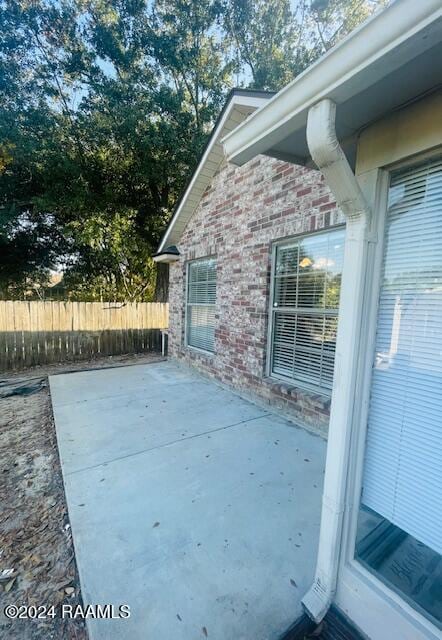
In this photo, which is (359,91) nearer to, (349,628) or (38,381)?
(349,628)

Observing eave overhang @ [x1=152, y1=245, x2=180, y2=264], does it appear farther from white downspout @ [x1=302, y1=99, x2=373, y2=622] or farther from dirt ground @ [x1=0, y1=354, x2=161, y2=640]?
white downspout @ [x1=302, y1=99, x2=373, y2=622]

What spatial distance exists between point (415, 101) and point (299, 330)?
2964 mm

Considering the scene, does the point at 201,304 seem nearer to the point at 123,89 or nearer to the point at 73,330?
the point at 73,330

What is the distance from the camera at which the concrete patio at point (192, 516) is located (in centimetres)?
157

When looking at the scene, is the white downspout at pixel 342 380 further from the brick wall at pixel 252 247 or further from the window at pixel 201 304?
the window at pixel 201 304

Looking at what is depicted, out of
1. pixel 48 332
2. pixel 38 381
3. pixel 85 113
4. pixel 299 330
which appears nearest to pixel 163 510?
pixel 299 330

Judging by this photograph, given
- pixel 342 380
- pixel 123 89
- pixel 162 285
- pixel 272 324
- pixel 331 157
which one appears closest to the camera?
pixel 331 157

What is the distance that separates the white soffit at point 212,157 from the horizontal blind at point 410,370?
2687 millimetres

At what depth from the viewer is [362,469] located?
1.52 meters

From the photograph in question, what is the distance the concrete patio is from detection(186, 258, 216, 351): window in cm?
233

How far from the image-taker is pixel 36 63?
9242 mm

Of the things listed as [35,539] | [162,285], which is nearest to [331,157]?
[35,539]

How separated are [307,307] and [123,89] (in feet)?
32.8

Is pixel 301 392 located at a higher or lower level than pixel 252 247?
lower
